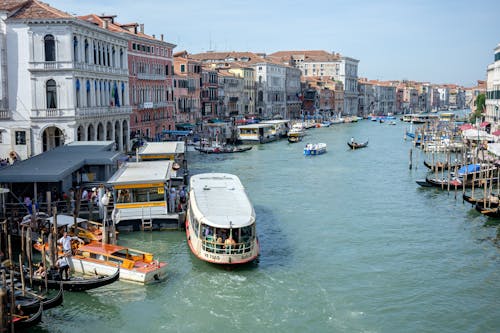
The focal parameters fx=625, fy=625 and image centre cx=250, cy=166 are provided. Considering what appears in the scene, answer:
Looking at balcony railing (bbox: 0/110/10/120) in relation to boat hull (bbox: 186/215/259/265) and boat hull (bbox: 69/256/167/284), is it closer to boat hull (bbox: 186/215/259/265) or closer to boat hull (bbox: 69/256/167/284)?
boat hull (bbox: 69/256/167/284)

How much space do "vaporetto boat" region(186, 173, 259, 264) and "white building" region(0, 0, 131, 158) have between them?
11242 millimetres

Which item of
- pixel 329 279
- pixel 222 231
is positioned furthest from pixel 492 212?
pixel 222 231

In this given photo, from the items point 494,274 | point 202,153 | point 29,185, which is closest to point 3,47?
point 29,185

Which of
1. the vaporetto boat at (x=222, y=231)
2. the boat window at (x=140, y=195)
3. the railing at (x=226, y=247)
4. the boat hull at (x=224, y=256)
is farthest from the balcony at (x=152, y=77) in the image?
the railing at (x=226, y=247)

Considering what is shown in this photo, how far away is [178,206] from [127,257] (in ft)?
14.0

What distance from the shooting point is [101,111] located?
26.0m

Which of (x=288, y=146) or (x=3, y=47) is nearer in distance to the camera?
(x=3, y=47)

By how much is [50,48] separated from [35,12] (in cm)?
142

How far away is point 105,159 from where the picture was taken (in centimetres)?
1834

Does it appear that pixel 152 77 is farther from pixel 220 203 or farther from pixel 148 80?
pixel 220 203

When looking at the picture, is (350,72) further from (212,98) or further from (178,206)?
(178,206)

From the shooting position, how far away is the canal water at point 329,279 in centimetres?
1012

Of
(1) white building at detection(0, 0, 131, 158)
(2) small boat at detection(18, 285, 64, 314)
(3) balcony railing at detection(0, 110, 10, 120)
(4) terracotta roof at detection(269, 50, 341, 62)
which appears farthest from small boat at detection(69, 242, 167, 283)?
(4) terracotta roof at detection(269, 50, 341, 62)

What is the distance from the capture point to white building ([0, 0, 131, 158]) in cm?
2266
